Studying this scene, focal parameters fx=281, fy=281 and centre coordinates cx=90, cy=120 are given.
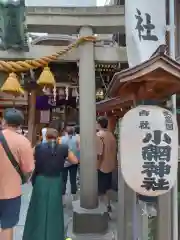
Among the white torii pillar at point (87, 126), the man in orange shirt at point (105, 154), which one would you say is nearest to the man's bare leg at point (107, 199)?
the man in orange shirt at point (105, 154)

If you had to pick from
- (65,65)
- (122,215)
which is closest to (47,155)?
(122,215)

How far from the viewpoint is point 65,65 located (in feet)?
26.5

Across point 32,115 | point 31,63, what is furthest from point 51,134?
point 32,115

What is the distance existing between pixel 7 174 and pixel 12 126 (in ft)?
2.28

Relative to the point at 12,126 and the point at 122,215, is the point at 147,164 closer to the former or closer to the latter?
the point at 122,215

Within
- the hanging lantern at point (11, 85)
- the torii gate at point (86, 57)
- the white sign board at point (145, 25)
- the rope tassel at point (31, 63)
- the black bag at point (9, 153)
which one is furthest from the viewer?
the torii gate at point (86, 57)

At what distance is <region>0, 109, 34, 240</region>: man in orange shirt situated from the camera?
401 centimetres

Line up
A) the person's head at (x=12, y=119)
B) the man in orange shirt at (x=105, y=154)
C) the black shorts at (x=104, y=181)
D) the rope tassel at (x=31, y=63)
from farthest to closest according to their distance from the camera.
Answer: the black shorts at (x=104, y=181) < the man in orange shirt at (x=105, y=154) < the rope tassel at (x=31, y=63) < the person's head at (x=12, y=119)

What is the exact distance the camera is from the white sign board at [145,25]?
4.91 meters

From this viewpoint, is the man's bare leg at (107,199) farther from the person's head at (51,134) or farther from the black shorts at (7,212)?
the black shorts at (7,212)

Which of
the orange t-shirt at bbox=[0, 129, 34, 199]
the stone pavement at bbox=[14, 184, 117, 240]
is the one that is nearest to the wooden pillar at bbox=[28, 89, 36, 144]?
the stone pavement at bbox=[14, 184, 117, 240]

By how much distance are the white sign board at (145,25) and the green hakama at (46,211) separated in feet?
8.76

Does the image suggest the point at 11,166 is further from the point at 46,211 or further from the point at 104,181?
the point at 104,181

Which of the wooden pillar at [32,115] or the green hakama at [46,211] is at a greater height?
the wooden pillar at [32,115]
